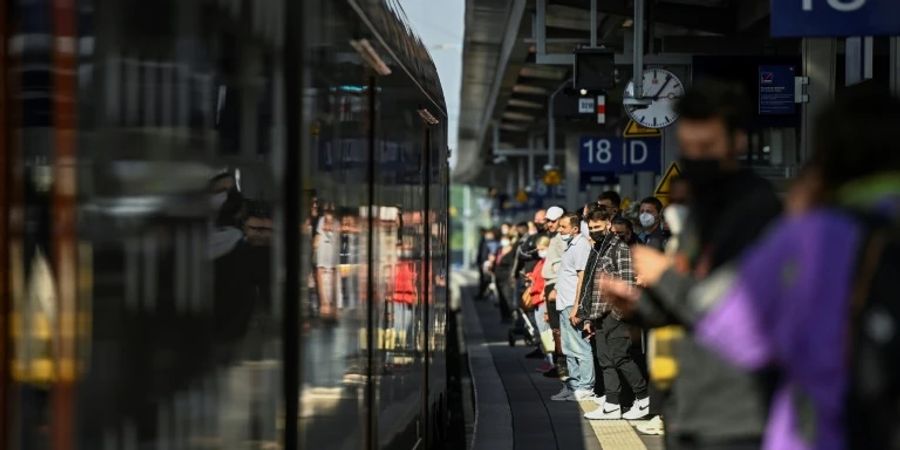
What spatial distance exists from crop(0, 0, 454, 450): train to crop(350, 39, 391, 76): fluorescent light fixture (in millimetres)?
29

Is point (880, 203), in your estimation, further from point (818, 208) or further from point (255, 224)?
point (255, 224)

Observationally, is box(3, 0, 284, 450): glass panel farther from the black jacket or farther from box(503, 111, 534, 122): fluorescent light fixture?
box(503, 111, 534, 122): fluorescent light fixture

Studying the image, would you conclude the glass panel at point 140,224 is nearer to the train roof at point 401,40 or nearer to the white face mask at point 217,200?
the white face mask at point 217,200

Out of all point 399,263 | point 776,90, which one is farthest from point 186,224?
point 776,90

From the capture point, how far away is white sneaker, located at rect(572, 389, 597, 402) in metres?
16.3

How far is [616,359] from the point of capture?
1413 centimetres

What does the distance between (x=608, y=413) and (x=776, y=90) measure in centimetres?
694

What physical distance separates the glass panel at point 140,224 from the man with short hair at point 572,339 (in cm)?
1130

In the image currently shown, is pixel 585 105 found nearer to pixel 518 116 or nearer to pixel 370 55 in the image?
pixel 370 55

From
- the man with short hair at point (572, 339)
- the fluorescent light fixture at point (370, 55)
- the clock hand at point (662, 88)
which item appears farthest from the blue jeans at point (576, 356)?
the fluorescent light fixture at point (370, 55)

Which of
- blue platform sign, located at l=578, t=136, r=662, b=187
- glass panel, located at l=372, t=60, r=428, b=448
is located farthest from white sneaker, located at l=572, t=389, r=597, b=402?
blue platform sign, located at l=578, t=136, r=662, b=187

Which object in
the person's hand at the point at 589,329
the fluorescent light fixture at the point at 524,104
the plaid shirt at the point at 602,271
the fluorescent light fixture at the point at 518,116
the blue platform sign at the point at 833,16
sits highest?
the fluorescent light fixture at the point at 524,104

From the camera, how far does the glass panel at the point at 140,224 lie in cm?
345

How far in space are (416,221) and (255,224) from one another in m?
4.81
